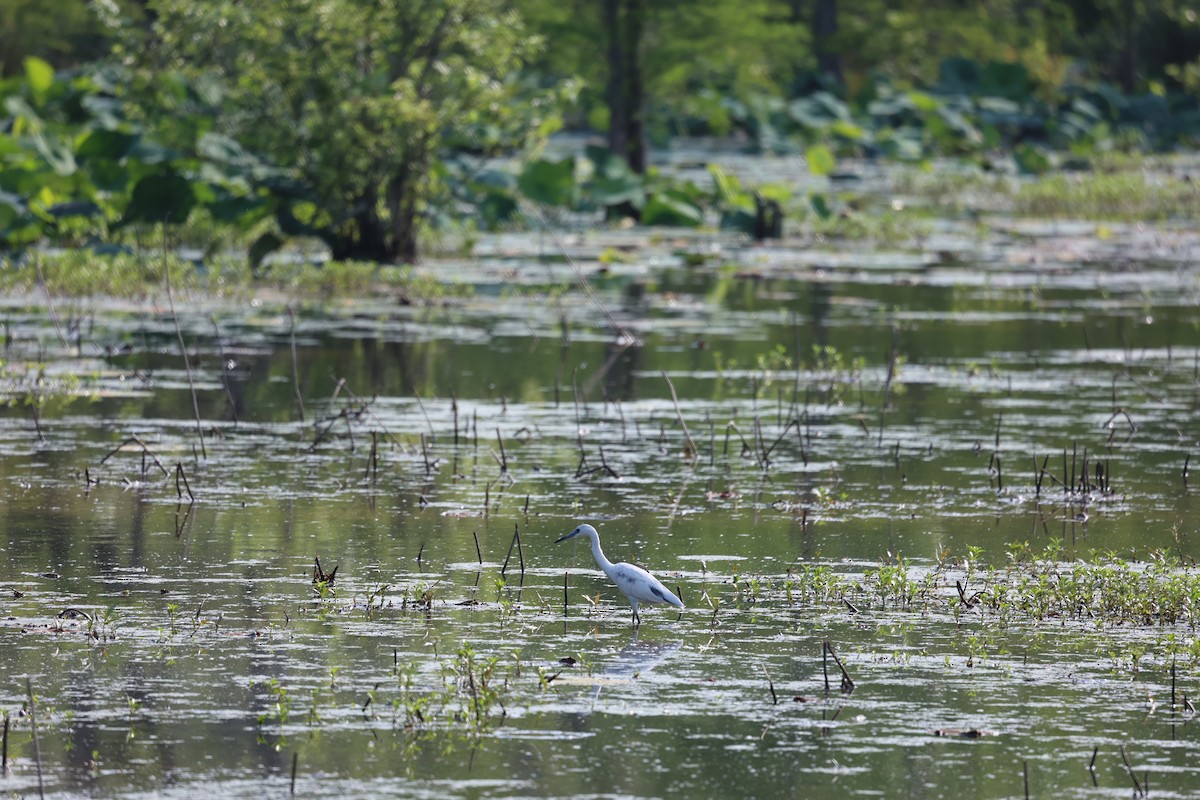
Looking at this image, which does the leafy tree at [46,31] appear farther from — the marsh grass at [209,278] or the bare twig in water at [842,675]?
the bare twig in water at [842,675]

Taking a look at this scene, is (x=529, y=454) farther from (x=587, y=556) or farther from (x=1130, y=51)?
(x=1130, y=51)

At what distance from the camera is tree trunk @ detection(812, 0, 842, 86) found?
51156 millimetres

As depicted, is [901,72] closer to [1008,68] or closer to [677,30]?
[1008,68]

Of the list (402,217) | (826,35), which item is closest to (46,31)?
(826,35)

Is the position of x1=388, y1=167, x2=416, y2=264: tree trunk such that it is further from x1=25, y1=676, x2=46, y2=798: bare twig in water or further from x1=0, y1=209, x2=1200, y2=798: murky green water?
x1=25, y1=676, x2=46, y2=798: bare twig in water

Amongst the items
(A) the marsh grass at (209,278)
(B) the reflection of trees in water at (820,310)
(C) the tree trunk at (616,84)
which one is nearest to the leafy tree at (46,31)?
(C) the tree trunk at (616,84)

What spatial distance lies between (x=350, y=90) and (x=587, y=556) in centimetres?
1187

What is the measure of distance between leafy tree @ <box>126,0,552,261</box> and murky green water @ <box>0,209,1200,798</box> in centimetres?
269

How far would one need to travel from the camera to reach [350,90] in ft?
67.7

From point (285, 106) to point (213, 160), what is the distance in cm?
137

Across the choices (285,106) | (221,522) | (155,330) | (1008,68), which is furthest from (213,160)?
(1008,68)

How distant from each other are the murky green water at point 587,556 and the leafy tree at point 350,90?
2694 mm

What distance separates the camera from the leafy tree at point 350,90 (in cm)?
2039

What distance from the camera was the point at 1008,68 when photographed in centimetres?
4584
